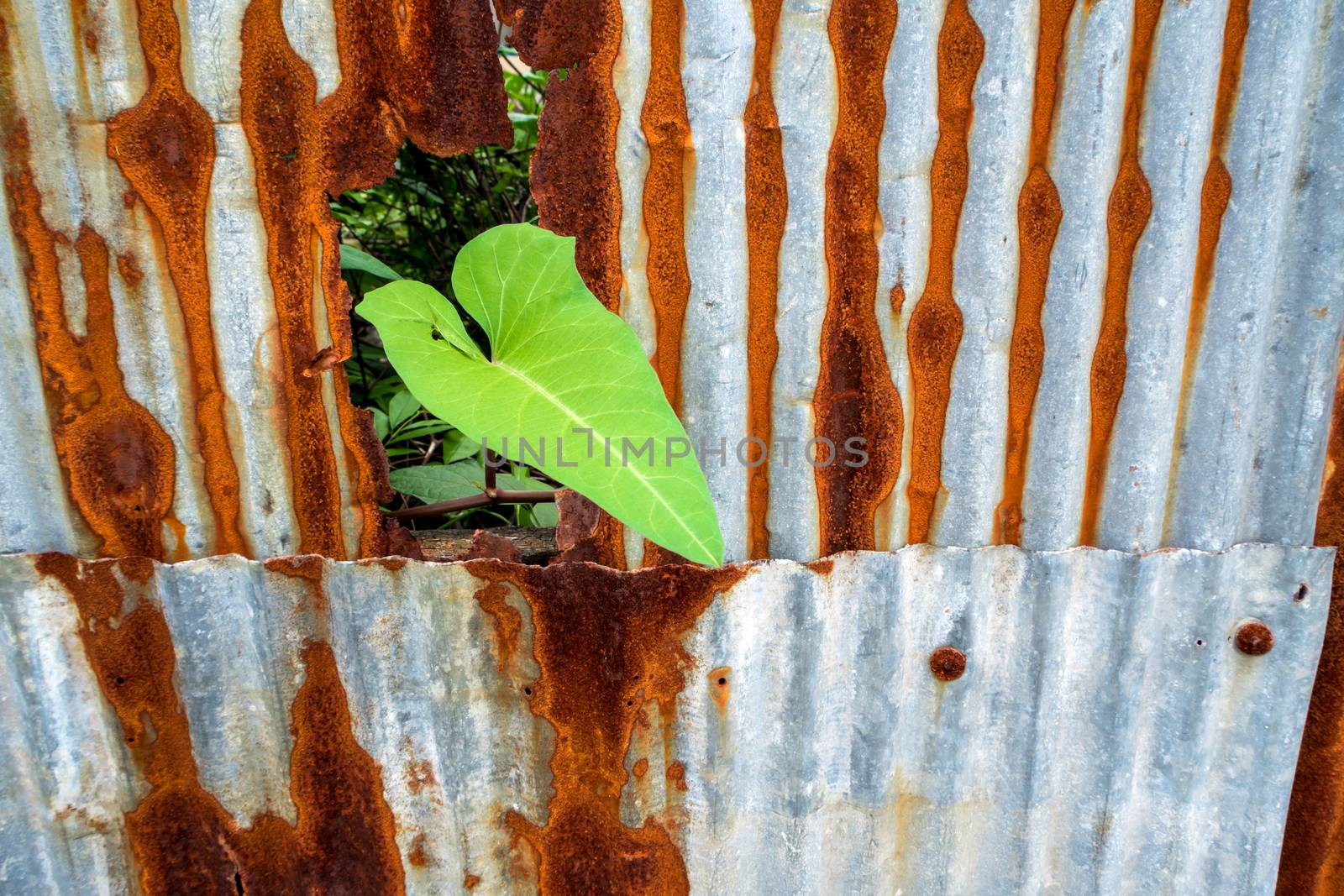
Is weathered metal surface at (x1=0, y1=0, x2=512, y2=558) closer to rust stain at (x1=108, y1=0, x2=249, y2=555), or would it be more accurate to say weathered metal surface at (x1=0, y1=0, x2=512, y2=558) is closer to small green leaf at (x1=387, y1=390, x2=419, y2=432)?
rust stain at (x1=108, y1=0, x2=249, y2=555)

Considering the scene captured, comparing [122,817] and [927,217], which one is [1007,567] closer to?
[927,217]

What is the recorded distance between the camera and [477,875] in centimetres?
86

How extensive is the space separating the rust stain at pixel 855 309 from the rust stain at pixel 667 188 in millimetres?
143

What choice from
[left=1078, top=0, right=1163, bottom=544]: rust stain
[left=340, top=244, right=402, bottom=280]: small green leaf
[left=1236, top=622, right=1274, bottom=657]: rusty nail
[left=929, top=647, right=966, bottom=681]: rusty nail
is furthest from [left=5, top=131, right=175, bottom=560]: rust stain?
[left=1236, top=622, right=1274, bottom=657]: rusty nail

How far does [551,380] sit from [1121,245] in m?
0.58

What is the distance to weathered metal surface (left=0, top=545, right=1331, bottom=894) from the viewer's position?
77cm

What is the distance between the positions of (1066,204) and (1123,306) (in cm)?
12

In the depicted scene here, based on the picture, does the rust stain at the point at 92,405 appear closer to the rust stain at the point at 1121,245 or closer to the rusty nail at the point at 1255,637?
the rust stain at the point at 1121,245

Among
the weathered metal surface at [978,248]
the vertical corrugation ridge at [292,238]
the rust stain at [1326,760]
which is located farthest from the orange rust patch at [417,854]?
the rust stain at [1326,760]

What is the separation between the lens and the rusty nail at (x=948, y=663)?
0.85 meters

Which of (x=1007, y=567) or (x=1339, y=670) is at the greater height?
(x=1007, y=567)

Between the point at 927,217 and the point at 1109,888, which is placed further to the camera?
the point at 1109,888

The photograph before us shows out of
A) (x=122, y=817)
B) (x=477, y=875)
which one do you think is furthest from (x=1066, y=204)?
(x=122, y=817)

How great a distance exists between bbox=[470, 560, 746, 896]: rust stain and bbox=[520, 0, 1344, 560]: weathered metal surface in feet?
0.36
